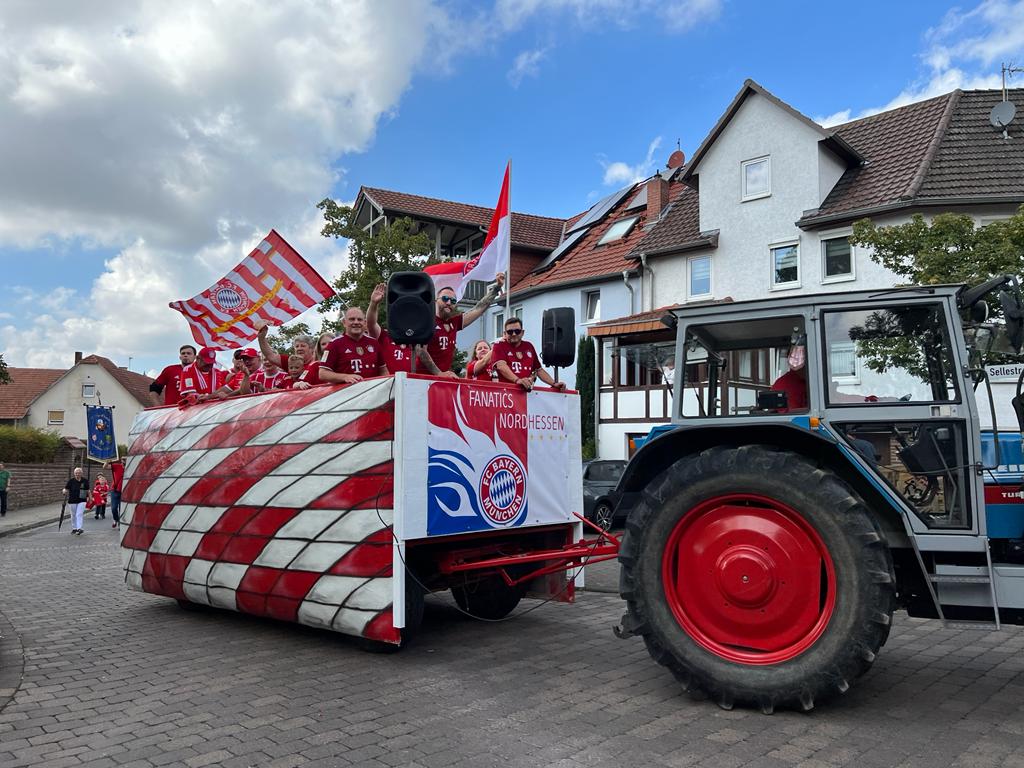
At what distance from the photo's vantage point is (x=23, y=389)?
63.9m

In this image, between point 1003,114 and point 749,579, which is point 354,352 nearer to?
point 749,579

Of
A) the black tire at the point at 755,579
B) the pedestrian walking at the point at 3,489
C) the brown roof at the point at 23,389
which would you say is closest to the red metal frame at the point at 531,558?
the black tire at the point at 755,579

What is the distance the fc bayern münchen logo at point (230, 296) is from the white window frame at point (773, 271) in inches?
605

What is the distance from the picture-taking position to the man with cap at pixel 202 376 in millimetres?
9195

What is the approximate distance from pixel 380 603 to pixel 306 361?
3.39 metres

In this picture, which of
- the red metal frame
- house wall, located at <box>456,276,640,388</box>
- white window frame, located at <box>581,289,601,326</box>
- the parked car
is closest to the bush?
house wall, located at <box>456,276,640,388</box>

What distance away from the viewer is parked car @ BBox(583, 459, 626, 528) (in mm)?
16875

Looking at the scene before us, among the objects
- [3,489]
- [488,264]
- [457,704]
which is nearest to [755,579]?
[457,704]

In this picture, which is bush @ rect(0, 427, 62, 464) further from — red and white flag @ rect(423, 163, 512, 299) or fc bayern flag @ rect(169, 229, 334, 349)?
red and white flag @ rect(423, 163, 512, 299)

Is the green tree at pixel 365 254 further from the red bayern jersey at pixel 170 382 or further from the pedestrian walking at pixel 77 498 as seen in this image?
the red bayern jersey at pixel 170 382

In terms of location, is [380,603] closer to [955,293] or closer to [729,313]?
[729,313]

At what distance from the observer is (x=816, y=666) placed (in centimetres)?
403

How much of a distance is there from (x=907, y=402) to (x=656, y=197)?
84.0ft

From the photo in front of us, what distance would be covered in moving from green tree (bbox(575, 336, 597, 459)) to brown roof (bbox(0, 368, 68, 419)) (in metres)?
50.4
